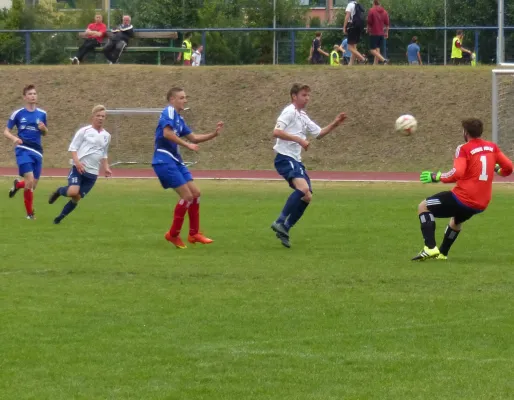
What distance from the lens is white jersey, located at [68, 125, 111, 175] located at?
1698cm

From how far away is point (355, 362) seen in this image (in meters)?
7.55

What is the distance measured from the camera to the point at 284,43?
1549 inches

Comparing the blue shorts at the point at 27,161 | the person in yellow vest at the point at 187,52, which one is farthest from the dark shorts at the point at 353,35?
the blue shorts at the point at 27,161

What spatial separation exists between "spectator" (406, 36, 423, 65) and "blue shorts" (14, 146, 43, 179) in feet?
68.1

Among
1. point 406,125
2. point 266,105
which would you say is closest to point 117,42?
point 266,105

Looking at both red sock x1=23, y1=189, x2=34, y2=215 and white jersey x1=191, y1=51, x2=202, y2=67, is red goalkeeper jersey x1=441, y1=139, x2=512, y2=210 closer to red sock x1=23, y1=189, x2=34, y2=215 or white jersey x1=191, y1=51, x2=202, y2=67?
red sock x1=23, y1=189, x2=34, y2=215

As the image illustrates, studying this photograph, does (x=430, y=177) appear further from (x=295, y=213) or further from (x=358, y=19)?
(x=358, y=19)

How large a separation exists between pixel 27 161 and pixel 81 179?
1361mm

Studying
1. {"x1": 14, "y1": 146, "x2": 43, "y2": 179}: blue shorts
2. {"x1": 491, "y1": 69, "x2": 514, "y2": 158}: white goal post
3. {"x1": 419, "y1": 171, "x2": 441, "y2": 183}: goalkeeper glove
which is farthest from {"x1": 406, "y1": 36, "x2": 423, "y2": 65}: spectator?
{"x1": 419, "y1": 171, "x2": 441, "y2": 183}: goalkeeper glove

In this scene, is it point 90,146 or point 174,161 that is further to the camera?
point 90,146

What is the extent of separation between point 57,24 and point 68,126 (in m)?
23.2

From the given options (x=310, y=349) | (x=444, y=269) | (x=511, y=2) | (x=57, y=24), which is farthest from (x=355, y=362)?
(x=57, y=24)

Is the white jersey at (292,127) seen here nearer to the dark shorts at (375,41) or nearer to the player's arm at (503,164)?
the player's arm at (503,164)

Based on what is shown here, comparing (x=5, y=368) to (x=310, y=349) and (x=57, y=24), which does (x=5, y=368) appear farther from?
(x=57, y=24)
